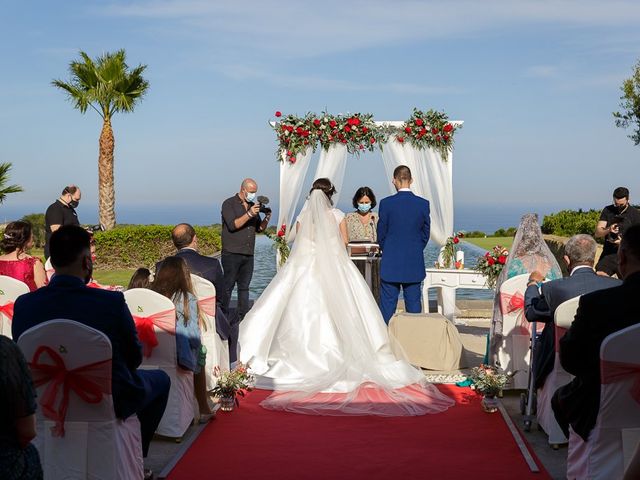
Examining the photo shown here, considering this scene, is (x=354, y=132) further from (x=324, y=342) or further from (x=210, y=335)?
(x=210, y=335)

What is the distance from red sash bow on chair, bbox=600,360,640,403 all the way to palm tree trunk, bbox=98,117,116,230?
2150 cm

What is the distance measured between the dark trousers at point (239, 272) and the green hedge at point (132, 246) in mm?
11046

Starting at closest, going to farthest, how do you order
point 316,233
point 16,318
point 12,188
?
point 16,318 < point 316,233 < point 12,188

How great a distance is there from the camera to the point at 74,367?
4293mm

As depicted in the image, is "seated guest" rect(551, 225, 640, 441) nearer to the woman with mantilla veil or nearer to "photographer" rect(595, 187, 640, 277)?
the woman with mantilla veil

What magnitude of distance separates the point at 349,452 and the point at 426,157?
7.15m

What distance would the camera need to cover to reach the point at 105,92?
79.4 feet

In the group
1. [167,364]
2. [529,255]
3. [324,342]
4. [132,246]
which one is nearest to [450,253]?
[324,342]

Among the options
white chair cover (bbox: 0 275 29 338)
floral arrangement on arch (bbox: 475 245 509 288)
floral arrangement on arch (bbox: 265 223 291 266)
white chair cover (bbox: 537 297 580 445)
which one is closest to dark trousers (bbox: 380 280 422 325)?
floral arrangement on arch (bbox: 475 245 509 288)

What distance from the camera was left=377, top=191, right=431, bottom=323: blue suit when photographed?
372 inches

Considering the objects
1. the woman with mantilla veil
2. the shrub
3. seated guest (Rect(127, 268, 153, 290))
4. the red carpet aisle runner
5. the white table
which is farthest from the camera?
the shrub

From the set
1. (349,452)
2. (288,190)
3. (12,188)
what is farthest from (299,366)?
(12,188)

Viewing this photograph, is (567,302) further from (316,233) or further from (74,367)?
(316,233)

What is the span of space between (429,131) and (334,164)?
4.58ft
